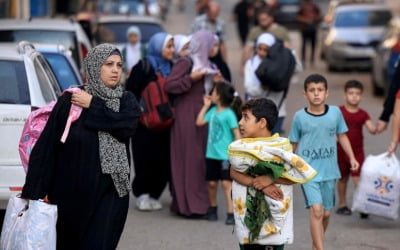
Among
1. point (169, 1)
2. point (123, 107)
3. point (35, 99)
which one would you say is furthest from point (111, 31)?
point (169, 1)

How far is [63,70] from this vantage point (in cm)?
1171

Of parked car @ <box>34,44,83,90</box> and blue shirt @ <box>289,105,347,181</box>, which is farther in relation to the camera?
parked car @ <box>34,44,83,90</box>

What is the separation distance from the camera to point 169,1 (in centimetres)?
6031

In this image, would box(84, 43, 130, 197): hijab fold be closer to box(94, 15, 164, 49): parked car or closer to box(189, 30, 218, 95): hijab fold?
box(189, 30, 218, 95): hijab fold

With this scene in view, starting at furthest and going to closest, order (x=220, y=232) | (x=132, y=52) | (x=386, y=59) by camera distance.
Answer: (x=386, y=59)
(x=132, y=52)
(x=220, y=232)

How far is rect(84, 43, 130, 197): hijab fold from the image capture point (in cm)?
647

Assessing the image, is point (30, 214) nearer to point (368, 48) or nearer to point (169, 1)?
point (368, 48)

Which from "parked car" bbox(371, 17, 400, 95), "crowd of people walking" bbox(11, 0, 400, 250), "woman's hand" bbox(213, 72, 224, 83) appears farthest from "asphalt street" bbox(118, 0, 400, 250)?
"parked car" bbox(371, 17, 400, 95)

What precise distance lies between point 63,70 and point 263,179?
5.42m

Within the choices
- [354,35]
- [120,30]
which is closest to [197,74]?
[120,30]

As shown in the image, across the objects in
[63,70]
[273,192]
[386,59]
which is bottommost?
[386,59]

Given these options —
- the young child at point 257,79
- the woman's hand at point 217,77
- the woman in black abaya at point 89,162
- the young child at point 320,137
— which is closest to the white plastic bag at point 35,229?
the woman in black abaya at point 89,162

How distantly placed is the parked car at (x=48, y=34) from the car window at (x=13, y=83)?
456cm

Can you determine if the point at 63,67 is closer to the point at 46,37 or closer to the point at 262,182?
the point at 46,37
